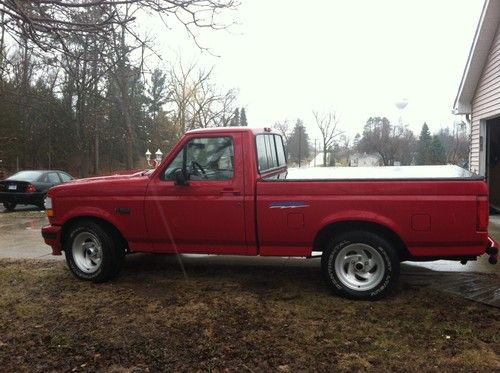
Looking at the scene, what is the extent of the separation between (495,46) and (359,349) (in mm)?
10580

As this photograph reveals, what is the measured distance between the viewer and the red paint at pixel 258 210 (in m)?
4.93

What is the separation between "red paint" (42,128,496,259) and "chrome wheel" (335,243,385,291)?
314 millimetres

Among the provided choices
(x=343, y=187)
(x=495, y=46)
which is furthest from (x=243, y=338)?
(x=495, y=46)

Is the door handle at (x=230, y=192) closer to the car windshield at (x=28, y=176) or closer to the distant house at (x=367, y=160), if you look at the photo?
the car windshield at (x=28, y=176)

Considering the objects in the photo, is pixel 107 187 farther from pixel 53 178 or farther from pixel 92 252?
pixel 53 178

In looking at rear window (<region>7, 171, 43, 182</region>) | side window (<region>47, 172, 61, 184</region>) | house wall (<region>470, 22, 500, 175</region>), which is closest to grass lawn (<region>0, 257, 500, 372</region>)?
house wall (<region>470, 22, 500, 175</region>)

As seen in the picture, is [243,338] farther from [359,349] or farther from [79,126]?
[79,126]

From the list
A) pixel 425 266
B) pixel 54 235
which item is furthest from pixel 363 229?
pixel 54 235

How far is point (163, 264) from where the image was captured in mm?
7242

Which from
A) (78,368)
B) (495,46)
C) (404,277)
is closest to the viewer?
(78,368)

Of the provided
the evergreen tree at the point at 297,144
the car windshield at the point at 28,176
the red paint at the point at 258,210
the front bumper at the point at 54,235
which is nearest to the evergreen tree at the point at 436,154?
the evergreen tree at the point at 297,144

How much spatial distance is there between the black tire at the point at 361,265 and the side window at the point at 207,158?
1.47 m

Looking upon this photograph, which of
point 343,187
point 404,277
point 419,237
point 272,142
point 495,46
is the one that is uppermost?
point 495,46

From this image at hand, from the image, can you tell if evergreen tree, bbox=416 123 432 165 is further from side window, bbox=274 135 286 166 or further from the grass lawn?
the grass lawn
